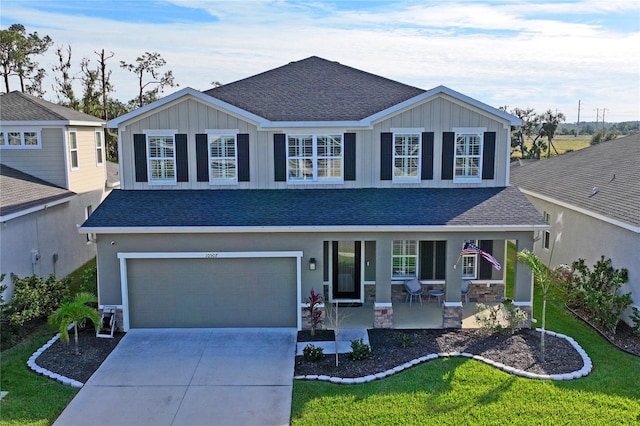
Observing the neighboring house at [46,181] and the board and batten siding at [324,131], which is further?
the neighboring house at [46,181]

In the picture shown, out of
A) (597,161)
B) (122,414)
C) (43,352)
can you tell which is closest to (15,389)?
(43,352)

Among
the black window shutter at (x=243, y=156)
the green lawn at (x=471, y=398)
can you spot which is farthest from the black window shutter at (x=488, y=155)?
the black window shutter at (x=243, y=156)

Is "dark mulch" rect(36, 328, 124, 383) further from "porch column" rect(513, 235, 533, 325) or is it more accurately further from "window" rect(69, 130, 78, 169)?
"porch column" rect(513, 235, 533, 325)

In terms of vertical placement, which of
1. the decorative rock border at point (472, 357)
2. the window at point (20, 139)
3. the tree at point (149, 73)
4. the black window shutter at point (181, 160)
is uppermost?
the tree at point (149, 73)

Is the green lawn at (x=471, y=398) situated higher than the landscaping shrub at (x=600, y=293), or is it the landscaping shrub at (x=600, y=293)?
the landscaping shrub at (x=600, y=293)

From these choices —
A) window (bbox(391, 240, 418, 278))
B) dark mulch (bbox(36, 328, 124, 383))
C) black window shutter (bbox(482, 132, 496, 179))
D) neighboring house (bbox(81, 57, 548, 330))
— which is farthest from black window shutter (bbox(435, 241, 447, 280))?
dark mulch (bbox(36, 328, 124, 383))

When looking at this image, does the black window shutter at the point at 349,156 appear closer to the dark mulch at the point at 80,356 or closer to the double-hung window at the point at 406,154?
the double-hung window at the point at 406,154
